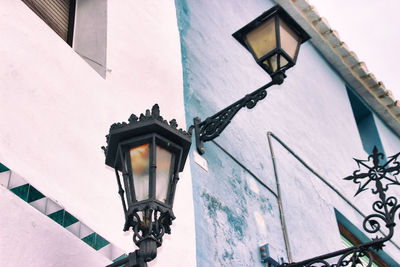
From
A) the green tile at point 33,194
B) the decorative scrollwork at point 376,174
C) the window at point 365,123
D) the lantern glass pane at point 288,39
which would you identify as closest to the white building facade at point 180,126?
the green tile at point 33,194

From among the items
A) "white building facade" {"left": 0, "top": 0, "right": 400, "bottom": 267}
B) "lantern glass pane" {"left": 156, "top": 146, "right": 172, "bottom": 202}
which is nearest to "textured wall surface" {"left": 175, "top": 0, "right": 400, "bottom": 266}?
"white building facade" {"left": 0, "top": 0, "right": 400, "bottom": 267}

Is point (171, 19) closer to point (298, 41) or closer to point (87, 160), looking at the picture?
point (298, 41)

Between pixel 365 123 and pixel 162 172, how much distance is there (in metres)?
7.95

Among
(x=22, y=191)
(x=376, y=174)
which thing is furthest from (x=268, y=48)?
(x=22, y=191)

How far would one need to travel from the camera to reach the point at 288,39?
4.86m

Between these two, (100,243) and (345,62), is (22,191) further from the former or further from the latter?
(345,62)

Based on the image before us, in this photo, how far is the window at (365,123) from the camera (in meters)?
10.1

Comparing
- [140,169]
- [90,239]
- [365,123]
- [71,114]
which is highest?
[365,123]

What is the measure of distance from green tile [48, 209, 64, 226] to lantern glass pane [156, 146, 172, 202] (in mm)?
656

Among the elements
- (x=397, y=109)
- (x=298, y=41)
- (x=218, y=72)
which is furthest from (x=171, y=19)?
(x=397, y=109)

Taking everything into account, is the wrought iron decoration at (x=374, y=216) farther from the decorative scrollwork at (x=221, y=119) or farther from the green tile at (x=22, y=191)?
the green tile at (x=22, y=191)

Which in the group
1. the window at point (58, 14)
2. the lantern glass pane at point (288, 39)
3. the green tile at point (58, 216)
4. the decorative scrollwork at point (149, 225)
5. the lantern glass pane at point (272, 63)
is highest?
the window at point (58, 14)

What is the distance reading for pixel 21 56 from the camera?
12.3 ft

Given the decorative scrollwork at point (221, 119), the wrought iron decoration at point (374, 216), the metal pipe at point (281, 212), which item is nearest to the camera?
the wrought iron decoration at point (374, 216)
